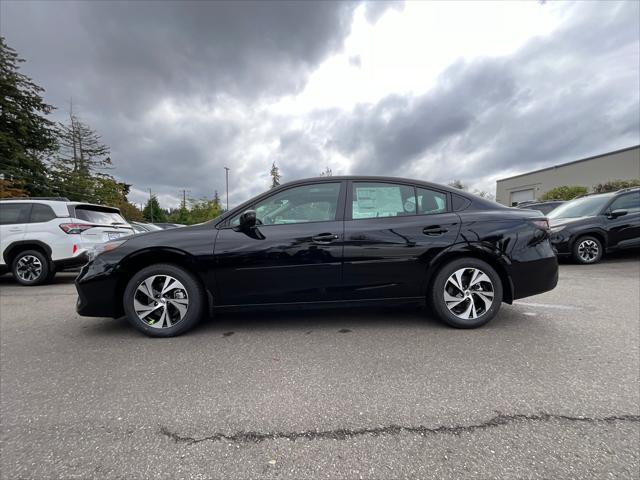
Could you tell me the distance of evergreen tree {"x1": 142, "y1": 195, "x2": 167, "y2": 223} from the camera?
59.3 metres

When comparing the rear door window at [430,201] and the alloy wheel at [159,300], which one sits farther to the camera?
the rear door window at [430,201]

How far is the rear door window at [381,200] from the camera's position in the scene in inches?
118

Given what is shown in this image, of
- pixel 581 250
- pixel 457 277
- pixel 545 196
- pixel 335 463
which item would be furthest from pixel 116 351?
pixel 545 196

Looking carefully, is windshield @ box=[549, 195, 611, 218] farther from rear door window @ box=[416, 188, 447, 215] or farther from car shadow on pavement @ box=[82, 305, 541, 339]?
rear door window @ box=[416, 188, 447, 215]

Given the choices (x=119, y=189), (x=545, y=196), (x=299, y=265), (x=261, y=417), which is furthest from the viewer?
(x=119, y=189)

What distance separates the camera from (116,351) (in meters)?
2.62

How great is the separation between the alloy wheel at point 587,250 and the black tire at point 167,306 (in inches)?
302

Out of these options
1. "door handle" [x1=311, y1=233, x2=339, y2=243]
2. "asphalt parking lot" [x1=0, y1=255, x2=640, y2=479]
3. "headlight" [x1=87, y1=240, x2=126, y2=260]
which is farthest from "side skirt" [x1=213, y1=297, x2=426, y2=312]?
"headlight" [x1=87, y1=240, x2=126, y2=260]

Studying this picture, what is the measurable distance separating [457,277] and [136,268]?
10.3 feet

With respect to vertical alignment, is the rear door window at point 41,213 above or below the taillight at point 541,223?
above

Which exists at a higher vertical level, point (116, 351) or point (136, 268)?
point (136, 268)

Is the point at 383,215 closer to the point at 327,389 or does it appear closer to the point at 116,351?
the point at 327,389

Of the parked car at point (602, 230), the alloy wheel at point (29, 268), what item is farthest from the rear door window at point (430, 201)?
the alloy wheel at point (29, 268)

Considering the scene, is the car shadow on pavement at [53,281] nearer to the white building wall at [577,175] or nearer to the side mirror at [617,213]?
the side mirror at [617,213]
